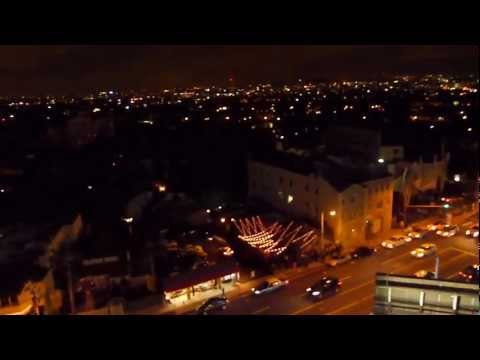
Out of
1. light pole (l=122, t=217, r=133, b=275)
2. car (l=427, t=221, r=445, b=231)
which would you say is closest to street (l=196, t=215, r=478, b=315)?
car (l=427, t=221, r=445, b=231)

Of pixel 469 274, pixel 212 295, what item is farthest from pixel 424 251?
pixel 212 295

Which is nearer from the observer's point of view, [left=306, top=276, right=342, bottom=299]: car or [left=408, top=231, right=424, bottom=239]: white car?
[left=306, top=276, right=342, bottom=299]: car

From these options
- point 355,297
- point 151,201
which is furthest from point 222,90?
point 355,297

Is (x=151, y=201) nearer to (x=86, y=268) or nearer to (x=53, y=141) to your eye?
(x=86, y=268)

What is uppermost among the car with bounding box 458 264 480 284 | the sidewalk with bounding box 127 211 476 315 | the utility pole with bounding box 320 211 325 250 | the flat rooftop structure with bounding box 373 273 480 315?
the flat rooftop structure with bounding box 373 273 480 315

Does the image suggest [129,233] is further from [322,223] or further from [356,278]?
[356,278]

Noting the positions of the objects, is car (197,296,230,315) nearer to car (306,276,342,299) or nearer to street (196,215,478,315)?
street (196,215,478,315)
